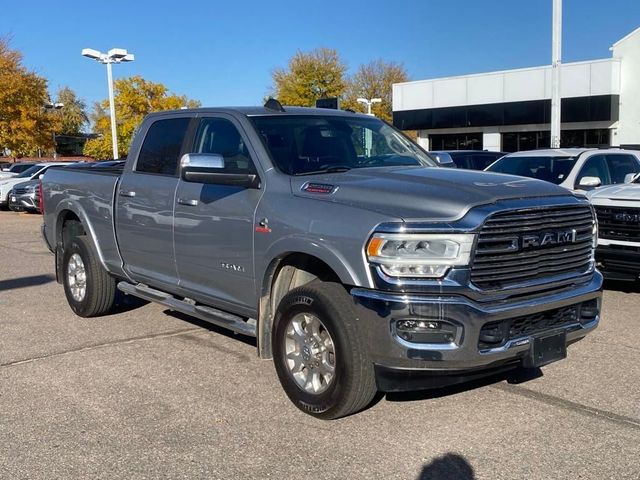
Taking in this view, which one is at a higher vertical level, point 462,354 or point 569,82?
point 569,82

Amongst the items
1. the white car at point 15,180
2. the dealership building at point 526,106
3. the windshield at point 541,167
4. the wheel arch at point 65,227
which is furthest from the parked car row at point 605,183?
the dealership building at point 526,106

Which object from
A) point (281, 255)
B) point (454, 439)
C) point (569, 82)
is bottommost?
point (454, 439)

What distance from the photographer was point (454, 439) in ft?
14.0

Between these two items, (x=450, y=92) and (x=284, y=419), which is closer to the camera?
(x=284, y=419)

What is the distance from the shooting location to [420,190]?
4.39 m

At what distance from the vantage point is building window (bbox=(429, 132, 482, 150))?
33875 millimetres

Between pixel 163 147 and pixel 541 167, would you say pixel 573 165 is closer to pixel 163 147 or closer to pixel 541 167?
pixel 541 167

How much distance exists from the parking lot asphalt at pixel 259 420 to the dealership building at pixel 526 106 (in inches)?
966

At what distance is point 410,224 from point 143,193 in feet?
10.00

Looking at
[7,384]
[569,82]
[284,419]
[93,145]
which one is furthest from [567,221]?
[93,145]

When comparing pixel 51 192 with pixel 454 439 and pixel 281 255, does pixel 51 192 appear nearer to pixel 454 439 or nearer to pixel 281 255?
pixel 281 255

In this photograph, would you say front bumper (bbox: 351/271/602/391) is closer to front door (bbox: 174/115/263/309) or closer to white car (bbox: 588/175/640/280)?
front door (bbox: 174/115/263/309)

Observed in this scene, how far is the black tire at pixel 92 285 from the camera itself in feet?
23.4

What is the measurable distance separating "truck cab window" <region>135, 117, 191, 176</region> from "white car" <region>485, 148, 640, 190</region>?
18.3ft
